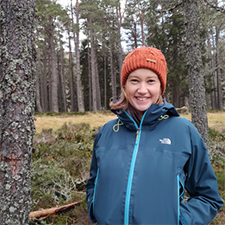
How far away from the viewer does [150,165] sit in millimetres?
1335

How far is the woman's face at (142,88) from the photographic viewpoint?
62.2 inches

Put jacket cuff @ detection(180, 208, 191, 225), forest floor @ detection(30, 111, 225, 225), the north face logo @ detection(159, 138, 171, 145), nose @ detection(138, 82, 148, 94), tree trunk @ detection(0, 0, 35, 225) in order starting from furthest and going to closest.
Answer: forest floor @ detection(30, 111, 225, 225) < tree trunk @ detection(0, 0, 35, 225) < nose @ detection(138, 82, 148, 94) < the north face logo @ detection(159, 138, 171, 145) < jacket cuff @ detection(180, 208, 191, 225)

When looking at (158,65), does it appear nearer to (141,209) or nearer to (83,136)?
(141,209)

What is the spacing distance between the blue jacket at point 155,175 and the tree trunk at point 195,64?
4.25 m

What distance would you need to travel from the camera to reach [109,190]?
1.37 meters

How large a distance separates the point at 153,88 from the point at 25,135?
183cm

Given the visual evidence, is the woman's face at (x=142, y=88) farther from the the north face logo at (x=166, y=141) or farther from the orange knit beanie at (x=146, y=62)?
the the north face logo at (x=166, y=141)

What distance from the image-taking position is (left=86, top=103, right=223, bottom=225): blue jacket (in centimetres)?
124

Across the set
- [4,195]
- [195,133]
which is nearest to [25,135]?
[4,195]

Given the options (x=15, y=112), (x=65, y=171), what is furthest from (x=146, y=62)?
(x=65, y=171)

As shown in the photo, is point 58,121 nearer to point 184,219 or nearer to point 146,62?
point 146,62

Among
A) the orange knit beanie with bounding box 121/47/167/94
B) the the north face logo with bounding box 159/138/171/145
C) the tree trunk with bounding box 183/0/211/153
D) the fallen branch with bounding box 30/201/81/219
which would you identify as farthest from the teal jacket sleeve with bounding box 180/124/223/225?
the tree trunk with bounding box 183/0/211/153

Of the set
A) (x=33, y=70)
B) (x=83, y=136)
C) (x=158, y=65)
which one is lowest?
(x=83, y=136)

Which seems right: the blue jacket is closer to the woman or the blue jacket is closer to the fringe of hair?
the woman
